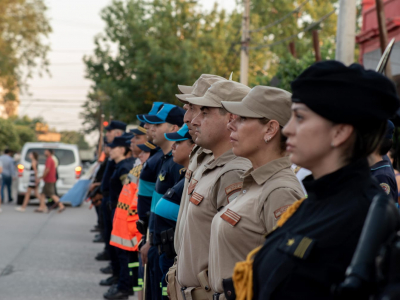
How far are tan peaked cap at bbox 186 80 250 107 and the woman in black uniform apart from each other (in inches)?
71.5

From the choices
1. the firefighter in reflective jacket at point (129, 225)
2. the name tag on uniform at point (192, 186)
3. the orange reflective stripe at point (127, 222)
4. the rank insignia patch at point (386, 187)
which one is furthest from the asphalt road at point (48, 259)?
the rank insignia patch at point (386, 187)

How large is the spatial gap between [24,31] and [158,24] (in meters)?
8.78

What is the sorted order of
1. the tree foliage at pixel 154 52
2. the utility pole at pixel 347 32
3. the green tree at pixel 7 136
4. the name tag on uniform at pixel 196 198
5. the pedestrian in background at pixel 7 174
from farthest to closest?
the green tree at pixel 7 136 < the tree foliage at pixel 154 52 < the pedestrian in background at pixel 7 174 < the utility pole at pixel 347 32 < the name tag on uniform at pixel 196 198

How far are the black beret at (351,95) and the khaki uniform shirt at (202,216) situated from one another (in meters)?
1.56

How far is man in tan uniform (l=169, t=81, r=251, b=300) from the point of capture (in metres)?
3.57

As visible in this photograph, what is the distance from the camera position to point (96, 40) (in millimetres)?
29875

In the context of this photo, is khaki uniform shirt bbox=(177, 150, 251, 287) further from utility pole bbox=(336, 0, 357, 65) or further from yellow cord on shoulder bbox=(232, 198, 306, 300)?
utility pole bbox=(336, 0, 357, 65)

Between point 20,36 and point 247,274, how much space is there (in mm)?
32810

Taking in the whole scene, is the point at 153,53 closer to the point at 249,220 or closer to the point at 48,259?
the point at 48,259

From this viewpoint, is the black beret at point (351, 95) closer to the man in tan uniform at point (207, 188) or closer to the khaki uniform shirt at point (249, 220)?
the khaki uniform shirt at point (249, 220)

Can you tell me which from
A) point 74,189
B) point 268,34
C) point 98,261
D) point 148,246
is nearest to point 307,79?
point 148,246

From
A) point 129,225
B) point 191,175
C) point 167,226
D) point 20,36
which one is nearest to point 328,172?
point 191,175

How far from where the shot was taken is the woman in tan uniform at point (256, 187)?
2941mm

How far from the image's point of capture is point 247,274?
221 cm
